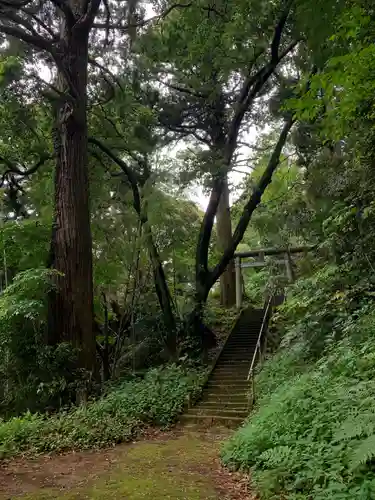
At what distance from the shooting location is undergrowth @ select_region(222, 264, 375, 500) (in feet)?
11.3

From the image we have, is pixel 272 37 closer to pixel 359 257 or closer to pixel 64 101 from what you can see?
pixel 64 101

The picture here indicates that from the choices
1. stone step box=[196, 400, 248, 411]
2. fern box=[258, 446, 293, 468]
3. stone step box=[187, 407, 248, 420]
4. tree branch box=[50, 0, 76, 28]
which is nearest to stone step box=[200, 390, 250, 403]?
stone step box=[196, 400, 248, 411]

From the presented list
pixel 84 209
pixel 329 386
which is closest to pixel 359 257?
pixel 329 386

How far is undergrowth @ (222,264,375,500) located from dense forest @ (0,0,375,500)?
0.02 meters

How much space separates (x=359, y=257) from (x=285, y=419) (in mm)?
3970

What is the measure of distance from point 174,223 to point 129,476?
9334 mm

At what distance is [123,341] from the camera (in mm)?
14086

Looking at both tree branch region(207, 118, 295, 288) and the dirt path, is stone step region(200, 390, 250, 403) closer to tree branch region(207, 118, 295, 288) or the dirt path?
the dirt path

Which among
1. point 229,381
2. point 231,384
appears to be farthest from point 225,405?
A: point 229,381

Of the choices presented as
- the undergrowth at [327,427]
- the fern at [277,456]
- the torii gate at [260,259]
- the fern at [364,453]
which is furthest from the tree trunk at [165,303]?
the fern at [364,453]

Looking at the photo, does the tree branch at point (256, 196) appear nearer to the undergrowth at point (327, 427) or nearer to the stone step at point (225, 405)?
the stone step at point (225, 405)

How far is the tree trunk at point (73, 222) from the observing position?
30.1ft

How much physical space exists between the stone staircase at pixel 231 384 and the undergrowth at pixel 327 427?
146 cm

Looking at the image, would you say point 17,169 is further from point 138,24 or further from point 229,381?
point 229,381
